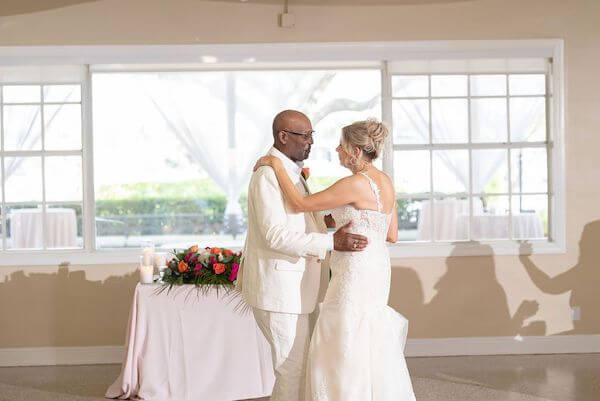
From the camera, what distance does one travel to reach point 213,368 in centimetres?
553

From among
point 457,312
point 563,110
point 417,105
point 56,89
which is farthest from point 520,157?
point 56,89

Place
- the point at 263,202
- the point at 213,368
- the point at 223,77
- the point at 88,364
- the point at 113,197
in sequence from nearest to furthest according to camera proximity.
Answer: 1. the point at 263,202
2. the point at 213,368
3. the point at 88,364
4. the point at 223,77
5. the point at 113,197

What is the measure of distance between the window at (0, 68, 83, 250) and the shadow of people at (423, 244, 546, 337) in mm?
3064

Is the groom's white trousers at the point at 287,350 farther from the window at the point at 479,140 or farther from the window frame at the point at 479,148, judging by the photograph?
the window at the point at 479,140

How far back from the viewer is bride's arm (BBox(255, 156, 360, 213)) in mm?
3912

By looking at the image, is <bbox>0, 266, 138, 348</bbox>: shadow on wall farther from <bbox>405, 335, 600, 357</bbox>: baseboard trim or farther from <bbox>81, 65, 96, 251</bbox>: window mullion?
<bbox>405, 335, 600, 357</bbox>: baseboard trim

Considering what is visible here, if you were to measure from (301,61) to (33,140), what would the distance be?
233 centimetres

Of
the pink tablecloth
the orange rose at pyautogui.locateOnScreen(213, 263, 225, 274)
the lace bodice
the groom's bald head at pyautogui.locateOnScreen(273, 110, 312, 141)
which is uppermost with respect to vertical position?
the groom's bald head at pyautogui.locateOnScreen(273, 110, 312, 141)

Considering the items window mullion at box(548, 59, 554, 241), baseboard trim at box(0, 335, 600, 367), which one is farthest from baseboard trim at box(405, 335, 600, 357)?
window mullion at box(548, 59, 554, 241)

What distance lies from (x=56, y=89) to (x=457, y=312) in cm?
378

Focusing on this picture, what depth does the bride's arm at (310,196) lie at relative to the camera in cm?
391

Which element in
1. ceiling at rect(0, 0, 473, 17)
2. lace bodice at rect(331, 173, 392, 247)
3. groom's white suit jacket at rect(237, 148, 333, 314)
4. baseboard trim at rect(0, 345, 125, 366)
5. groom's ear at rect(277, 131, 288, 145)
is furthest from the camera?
baseboard trim at rect(0, 345, 125, 366)

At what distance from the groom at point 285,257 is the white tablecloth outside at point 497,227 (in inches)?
133

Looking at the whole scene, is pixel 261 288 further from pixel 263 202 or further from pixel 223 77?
pixel 223 77
